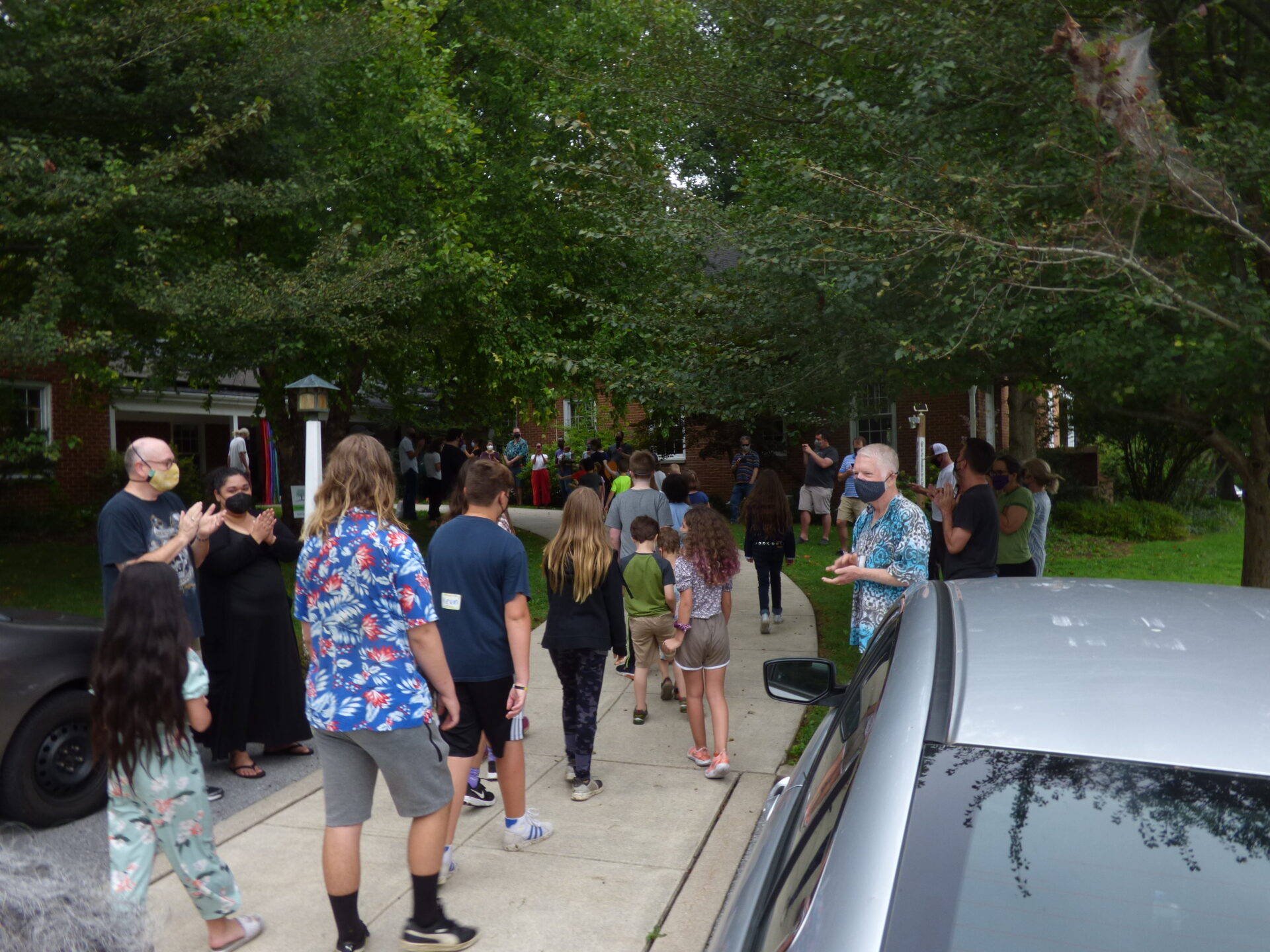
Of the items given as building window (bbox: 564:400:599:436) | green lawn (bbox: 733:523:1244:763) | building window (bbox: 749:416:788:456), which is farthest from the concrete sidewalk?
building window (bbox: 564:400:599:436)

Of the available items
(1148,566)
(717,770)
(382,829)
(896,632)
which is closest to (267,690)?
(382,829)

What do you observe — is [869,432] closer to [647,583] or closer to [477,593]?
[647,583]

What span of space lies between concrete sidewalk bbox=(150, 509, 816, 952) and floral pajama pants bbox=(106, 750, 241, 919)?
179 mm

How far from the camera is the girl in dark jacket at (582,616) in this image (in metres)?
5.56

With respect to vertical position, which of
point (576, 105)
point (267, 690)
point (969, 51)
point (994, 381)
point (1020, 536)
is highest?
point (576, 105)

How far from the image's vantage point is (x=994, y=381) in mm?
8742

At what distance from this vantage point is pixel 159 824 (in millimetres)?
3748

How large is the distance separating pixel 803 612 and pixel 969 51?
20.6 ft

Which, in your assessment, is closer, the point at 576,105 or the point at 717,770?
the point at 717,770

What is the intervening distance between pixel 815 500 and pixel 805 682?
1317cm

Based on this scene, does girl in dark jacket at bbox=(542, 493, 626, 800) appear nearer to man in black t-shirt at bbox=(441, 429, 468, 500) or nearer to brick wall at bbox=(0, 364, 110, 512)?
man in black t-shirt at bbox=(441, 429, 468, 500)

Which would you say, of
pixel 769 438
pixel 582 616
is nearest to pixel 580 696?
pixel 582 616

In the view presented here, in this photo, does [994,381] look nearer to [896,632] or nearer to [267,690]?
[267,690]

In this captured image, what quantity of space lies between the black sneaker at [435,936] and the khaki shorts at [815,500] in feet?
42.6
